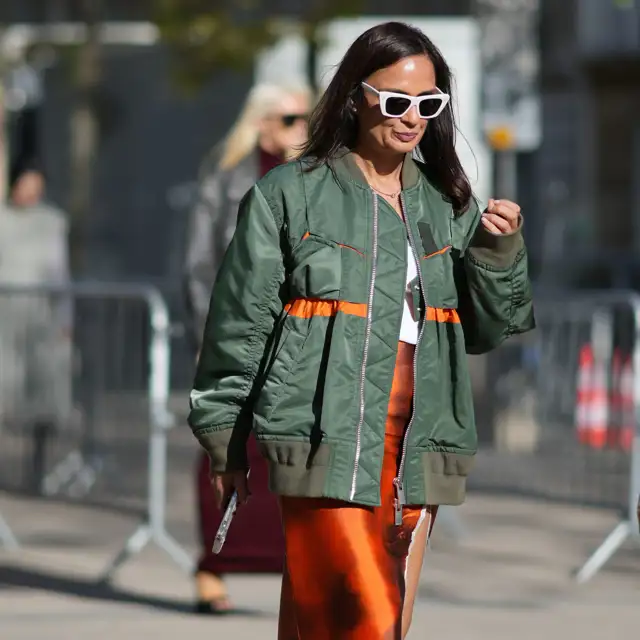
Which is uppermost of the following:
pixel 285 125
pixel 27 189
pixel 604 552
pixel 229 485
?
pixel 285 125

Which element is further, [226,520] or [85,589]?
[85,589]

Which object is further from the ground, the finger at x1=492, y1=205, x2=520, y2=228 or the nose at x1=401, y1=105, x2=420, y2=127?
the nose at x1=401, y1=105, x2=420, y2=127

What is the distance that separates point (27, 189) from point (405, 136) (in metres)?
6.69

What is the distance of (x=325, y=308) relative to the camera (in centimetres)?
418

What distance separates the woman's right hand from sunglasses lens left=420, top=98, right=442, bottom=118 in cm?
88

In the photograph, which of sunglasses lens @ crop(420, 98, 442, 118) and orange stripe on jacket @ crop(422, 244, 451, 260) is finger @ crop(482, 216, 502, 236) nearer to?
orange stripe on jacket @ crop(422, 244, 451, 260)

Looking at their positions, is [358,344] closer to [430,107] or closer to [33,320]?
[430,107]

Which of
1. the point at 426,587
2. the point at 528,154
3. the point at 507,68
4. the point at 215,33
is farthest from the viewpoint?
the point at 528,154

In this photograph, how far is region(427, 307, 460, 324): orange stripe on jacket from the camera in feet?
13.9

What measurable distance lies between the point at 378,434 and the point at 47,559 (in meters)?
4.34

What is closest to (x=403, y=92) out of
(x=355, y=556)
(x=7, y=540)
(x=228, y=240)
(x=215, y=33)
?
(x=355, y=556)

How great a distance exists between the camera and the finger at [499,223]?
424 centimetres

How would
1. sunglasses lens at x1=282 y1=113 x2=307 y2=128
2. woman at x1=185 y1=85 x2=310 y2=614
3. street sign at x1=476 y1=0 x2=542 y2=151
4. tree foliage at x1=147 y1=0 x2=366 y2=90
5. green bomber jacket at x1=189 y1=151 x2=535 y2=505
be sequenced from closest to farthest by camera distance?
green bomber jacket at x1=189 y1=151 x2=535 y2=505 → woman at x1=185 y1=85 x2=310 y2=614 → sunglasses lens at x1=282 y1=113 x2=307 y2=128 → street sign at x1=476 y1=0 x2=542 y2=151 → tree foliage at x1=147 y1=0 x2=366 y2=90

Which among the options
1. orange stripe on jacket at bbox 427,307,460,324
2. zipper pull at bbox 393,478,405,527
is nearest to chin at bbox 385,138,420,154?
orange stripe on jacket at bbox 427,307,460,324
